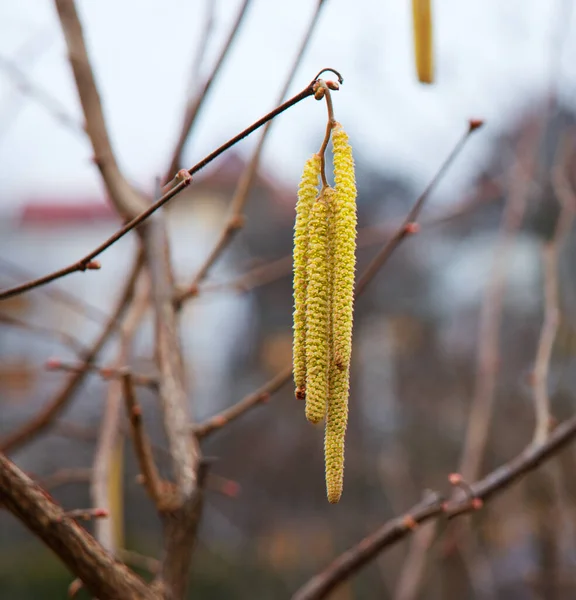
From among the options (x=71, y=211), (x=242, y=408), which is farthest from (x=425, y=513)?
(x=71, y=211)

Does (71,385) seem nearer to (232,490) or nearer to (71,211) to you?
(232,490)

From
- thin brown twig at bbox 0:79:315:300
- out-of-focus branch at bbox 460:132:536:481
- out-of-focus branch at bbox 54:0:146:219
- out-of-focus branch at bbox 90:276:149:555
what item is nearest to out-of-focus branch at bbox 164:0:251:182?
out-of-focus branch at bbox 54:0:146:219

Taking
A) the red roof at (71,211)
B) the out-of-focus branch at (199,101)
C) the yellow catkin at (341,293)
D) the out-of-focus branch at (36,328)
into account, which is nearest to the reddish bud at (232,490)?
the out-of-focus branch at (36,328)

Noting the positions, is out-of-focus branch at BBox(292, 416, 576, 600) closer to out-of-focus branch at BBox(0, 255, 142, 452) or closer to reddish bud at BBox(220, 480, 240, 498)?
reddish bud at BBox(220, 480, 240, 498)

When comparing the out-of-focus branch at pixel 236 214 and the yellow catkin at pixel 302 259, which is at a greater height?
the out-of-focus branch at pixel 236 214

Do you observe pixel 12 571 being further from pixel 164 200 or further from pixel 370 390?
pixel 164 200

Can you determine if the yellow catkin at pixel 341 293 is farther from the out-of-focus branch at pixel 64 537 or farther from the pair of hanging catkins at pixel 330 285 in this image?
the out-of-focus branch at pixel 64 537

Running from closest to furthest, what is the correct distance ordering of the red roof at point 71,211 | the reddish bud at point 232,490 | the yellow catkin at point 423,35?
the yellow catkin at point 423,35, the reddish bud at point 232,490, the red roof at point 71,211
